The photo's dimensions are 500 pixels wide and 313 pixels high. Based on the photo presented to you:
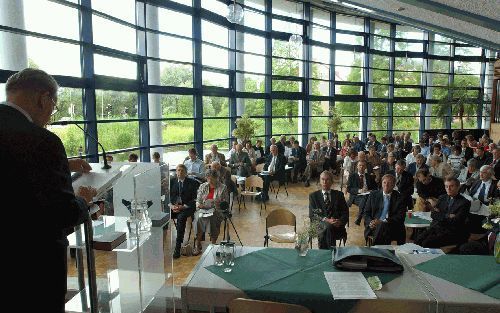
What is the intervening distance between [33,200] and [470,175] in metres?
7.77

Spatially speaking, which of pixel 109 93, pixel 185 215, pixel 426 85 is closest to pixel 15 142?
pixel 185 215

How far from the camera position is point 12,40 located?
213 inches

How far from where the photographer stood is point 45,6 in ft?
19.7

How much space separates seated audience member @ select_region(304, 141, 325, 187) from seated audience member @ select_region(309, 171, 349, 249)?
18.8 ft

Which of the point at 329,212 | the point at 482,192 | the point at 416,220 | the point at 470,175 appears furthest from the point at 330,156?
the point at 416,220

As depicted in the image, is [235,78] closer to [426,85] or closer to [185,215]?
[185,215]

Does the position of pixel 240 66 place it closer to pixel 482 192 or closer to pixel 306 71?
pixel 306 71

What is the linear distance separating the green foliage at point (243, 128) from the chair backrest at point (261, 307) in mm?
8626

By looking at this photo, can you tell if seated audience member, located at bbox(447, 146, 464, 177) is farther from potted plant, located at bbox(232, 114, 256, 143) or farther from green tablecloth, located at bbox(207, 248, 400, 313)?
green tablecloth, located at bbox(207, 248, 400, 313)

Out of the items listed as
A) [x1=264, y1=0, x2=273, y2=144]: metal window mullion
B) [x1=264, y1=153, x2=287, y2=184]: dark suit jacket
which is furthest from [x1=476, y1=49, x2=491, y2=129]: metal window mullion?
[x1=264, y1=153, x2=287, y2=184]: dark suit jacket

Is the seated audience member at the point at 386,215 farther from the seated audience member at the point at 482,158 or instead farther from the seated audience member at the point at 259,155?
the seated audience member at the point at 259,155

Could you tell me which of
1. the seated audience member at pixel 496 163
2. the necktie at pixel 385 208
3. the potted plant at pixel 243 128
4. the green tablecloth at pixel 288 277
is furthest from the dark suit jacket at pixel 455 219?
the potted plant at pixel 243 128

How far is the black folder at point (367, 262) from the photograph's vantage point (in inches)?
106

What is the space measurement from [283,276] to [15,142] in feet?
6.46
